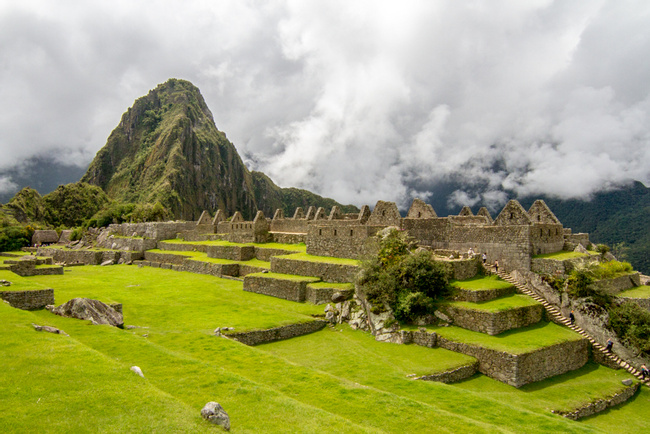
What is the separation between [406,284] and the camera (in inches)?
655

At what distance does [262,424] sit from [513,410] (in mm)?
7199

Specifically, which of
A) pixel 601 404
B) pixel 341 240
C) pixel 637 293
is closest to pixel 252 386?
pixel 601 404

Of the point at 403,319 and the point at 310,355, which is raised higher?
the point at 403,319

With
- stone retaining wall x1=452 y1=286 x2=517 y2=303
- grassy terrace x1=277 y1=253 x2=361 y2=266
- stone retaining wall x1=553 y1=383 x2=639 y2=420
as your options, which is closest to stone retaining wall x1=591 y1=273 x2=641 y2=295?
stone retaining wall x1=452 y1=286 x2=517 y2=303

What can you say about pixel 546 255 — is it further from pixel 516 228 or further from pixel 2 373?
pixel 2 373

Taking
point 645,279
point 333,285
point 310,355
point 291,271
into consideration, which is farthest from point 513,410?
point 645,279

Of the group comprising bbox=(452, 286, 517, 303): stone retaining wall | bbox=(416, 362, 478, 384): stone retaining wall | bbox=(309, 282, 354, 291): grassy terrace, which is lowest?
bbox=(416, 362, 478, 384): stone retaining wall

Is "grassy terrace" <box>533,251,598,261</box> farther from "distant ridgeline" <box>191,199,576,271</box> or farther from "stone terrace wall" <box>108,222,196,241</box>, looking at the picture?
"stone terrace wall" <box>108,222,196,241</box>

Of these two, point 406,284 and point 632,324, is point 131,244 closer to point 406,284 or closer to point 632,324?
point 406,284

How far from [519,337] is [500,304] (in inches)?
61.9

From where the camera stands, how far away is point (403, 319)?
1586 centimetres

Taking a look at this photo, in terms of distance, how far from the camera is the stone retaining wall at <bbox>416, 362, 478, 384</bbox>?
1171 centimetres

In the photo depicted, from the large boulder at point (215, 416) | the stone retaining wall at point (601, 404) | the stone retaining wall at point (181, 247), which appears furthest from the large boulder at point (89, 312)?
the stone retaining wall at point (181, 247)

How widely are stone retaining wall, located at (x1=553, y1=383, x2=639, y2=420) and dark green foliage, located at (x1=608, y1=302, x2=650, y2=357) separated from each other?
5.65 feet
